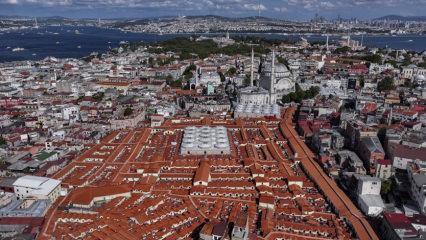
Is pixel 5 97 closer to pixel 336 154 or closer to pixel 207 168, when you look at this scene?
pixel 207 168

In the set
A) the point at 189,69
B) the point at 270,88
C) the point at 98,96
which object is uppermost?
the point at 270,88

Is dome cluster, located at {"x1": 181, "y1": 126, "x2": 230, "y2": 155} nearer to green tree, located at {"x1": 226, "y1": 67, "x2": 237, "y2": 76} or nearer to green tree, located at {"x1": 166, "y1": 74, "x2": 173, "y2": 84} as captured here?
green tree, located at {"x1": 166, "y1": 74, "x2": 173, "y2": 84}

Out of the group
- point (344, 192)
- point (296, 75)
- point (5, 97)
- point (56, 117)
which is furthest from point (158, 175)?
point (296, 75)

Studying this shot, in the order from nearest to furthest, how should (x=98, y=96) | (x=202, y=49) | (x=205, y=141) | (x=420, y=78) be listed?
(x=205, y=141) < (x=98, y=96) < (x=420, y=78) < (x=202, y=49)

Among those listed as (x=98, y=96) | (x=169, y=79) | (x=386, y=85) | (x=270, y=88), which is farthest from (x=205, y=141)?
(x=169, y=79)

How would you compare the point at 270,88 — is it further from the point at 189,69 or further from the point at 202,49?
the point at 202,49

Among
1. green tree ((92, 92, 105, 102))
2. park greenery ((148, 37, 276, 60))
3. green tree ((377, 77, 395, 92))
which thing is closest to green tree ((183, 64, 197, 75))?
park greenery ((148, 37, 276, 60))

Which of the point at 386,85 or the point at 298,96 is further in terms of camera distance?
the point at 386,85
